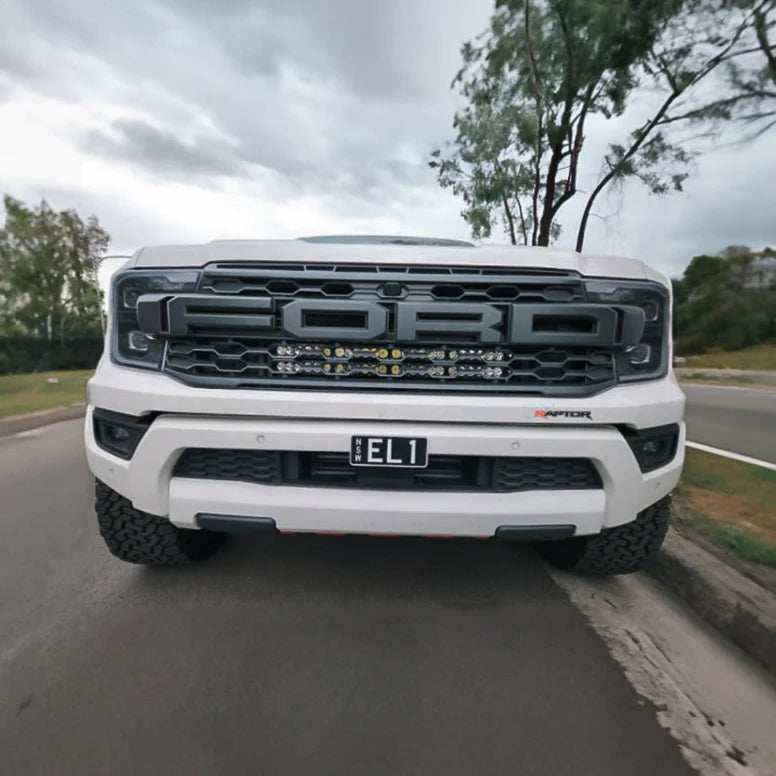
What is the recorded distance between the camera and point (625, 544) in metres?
2.59

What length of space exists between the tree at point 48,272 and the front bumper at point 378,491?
3939cm

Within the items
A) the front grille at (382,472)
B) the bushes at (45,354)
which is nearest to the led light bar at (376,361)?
the front grille at (382,472)

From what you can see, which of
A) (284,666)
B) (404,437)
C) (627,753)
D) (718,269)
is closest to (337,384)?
(404,437)

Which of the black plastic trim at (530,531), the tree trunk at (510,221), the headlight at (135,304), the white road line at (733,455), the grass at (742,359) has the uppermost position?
the tree trunk at (510,221)

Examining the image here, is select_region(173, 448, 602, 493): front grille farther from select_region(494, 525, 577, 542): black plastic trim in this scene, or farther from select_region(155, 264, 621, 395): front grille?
select_region(155, 264, 621, 395): front grille

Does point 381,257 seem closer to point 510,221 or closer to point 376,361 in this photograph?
point 376,361

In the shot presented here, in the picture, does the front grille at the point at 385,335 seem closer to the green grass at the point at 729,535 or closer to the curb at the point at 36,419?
the green grass at the point at 729,535

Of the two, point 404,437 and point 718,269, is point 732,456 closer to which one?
point 404,437

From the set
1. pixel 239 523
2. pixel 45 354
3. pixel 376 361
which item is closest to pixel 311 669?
pixel 239 523

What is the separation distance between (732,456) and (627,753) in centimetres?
Result: 505

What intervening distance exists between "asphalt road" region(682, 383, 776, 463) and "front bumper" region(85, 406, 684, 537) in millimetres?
4585

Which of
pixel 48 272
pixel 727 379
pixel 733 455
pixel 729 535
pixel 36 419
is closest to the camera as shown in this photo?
pixel 729 535

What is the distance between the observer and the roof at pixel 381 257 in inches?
92.0

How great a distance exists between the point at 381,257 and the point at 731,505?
3.17 metres
